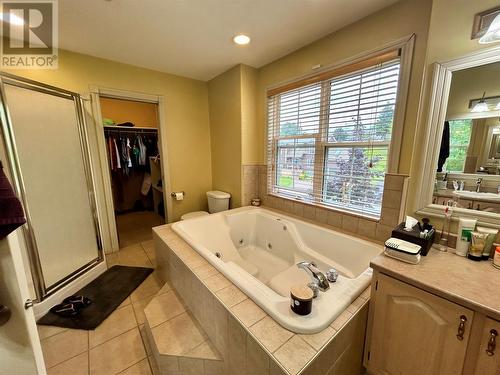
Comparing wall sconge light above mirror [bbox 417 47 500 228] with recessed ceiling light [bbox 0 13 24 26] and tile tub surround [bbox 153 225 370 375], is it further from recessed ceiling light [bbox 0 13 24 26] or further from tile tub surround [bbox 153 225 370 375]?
recessed ceiling light [bbox 0 13 24 26]

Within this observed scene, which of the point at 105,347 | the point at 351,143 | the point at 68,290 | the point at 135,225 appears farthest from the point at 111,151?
the point at 351,143

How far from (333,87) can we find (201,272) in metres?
1.99

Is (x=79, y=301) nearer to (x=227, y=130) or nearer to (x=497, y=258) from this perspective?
(x=227, y=130)

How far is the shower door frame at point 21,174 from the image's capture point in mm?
1471

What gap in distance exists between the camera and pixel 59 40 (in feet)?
6.38

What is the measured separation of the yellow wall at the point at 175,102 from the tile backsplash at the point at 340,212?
88 centimetres

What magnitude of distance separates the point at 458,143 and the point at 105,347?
274cm

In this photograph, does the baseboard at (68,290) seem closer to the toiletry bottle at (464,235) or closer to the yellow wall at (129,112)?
the yellow wall at (129,112)

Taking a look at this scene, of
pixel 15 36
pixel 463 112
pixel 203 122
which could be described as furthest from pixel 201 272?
pixel 15 36

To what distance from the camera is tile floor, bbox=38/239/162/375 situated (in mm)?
1314

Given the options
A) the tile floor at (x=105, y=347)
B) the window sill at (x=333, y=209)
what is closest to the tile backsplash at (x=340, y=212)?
the window sill at (x=333, y=209)

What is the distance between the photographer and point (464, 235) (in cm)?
118

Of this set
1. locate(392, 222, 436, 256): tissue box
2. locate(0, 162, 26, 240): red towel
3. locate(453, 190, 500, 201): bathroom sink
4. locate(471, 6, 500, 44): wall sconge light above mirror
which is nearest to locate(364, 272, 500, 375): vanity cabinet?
locate(392, 222, 436, 256): tissue box

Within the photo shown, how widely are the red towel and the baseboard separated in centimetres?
155
